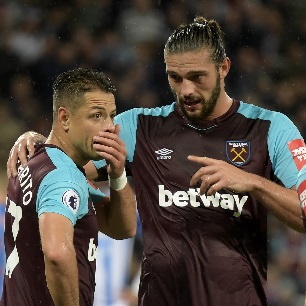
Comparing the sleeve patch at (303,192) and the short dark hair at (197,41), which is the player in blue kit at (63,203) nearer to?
the short dark hair at (197,41)

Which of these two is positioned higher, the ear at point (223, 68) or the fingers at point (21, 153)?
the ear at point (223, 68)

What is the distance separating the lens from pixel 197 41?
4.18 meters

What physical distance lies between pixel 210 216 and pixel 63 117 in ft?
3.03

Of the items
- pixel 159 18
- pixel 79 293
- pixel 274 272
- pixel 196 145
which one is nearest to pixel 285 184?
pixel 196 145

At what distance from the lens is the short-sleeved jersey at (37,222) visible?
Answer: 10.7 ft

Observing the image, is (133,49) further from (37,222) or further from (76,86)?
(37,222)

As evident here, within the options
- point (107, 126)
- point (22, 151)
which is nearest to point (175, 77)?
point (107, 126)

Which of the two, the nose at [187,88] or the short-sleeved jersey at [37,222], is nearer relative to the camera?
the short-sleeved jersey at [37,222]

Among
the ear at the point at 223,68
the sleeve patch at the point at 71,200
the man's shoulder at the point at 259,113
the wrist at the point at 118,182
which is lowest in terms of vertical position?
the sleeve patch at the point at 71,200

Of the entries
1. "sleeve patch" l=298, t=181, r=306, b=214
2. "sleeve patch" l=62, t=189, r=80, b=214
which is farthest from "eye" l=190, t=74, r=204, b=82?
"sleeve patch" l=298, t=181, r=306, b=214

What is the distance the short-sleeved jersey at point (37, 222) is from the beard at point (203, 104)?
0.86 metres

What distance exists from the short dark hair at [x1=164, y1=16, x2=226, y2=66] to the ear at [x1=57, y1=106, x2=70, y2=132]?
0.76m

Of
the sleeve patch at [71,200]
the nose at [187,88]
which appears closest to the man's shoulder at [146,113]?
the nose at [187,88]

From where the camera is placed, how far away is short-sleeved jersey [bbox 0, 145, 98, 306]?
325cm
